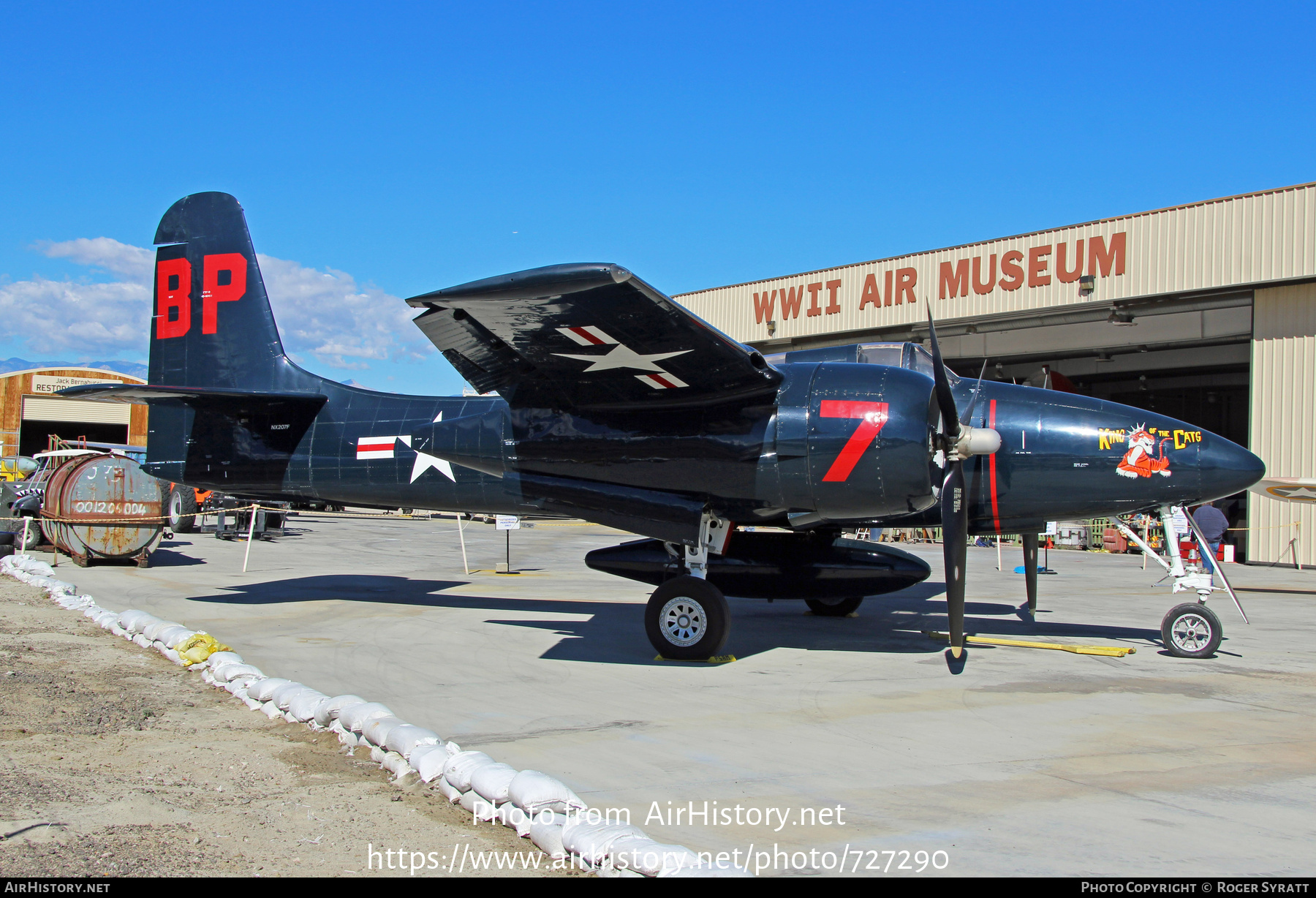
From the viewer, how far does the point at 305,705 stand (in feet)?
20.5

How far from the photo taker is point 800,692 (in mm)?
7664

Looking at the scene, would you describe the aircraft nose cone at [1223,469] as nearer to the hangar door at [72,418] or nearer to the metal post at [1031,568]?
the metal post at [1031,568]

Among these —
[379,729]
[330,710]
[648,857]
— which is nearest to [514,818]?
[648,857]

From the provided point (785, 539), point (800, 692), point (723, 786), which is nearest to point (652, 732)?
point (723, 786)

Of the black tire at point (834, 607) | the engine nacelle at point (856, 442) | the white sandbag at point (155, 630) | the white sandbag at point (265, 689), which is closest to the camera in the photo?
the white sandbag at point (265, 689)

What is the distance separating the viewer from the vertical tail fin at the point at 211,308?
1263 centimetres

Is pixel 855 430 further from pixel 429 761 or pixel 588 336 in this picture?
pixel 429 761

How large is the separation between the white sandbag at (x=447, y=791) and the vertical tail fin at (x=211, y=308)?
915 centimetres

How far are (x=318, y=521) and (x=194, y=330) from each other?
2810cm

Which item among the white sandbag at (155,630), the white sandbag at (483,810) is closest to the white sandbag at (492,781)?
the white sandbag at (483,810)

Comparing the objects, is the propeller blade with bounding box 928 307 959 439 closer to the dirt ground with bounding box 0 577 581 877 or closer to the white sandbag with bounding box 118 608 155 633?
the dirt ground with bounding box 0 577 581 877

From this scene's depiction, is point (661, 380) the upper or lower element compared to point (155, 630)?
upper

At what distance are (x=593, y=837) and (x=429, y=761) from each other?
1433 millimetres

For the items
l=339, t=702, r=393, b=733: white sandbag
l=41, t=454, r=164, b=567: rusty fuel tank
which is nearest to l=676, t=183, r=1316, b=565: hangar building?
l=41, t=454, r=164, b=567: rusty fuel tank
